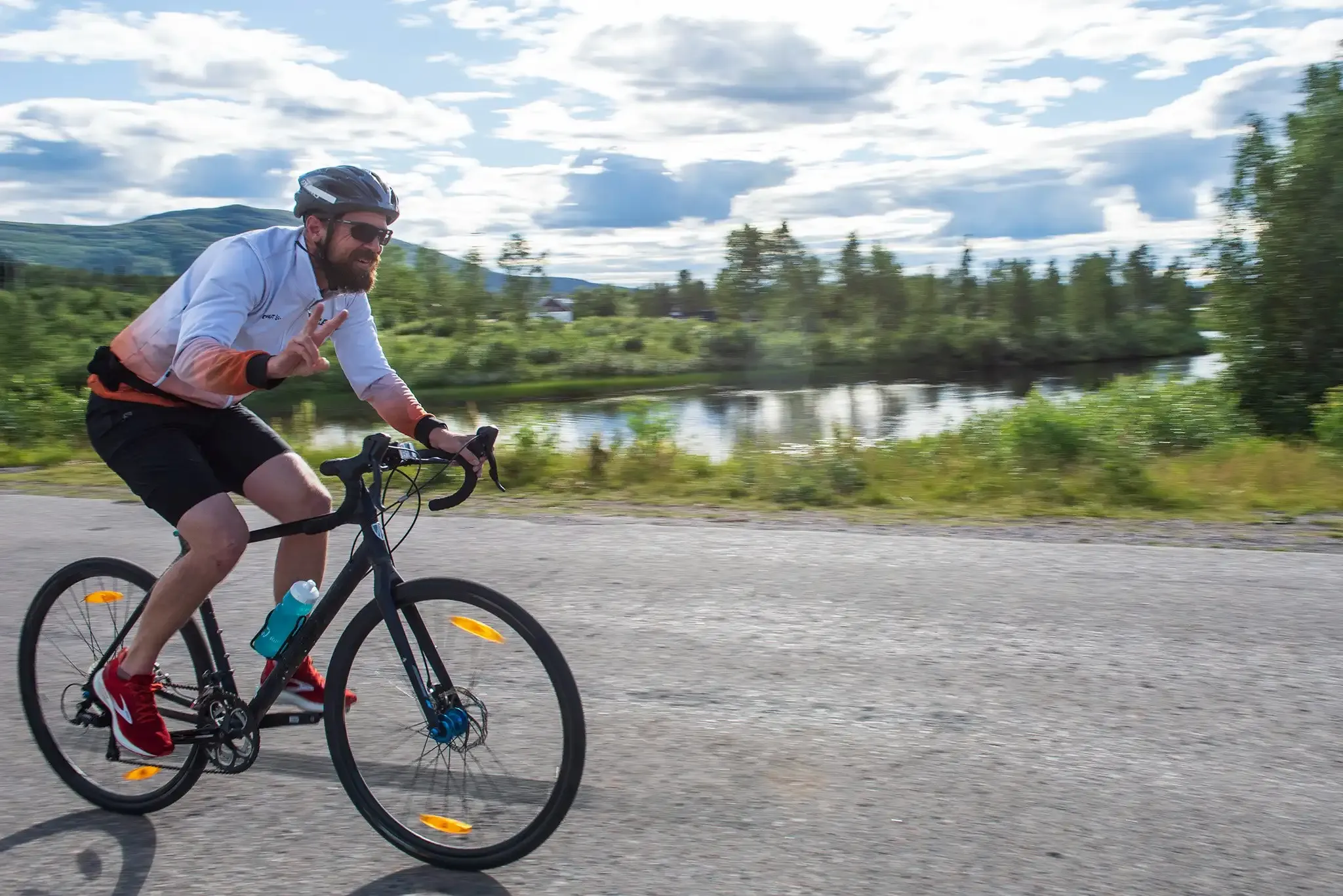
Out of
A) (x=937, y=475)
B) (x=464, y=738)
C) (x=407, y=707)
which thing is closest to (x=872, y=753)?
(x=464, y=738)

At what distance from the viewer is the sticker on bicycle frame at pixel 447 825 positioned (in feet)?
9.74

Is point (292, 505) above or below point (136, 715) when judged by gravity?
above

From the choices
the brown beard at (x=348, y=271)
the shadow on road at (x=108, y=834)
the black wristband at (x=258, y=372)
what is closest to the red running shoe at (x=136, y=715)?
the shadow on road at (x=108, y=834)

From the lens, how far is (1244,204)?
24.1 meters

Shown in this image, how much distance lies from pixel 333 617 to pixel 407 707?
0.33 meters

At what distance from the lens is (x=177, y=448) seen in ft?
10.5

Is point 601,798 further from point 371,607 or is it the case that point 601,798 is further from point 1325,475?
point 1325,475

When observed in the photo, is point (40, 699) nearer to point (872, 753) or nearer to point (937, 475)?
point (872, 753)

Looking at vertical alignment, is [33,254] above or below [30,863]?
above

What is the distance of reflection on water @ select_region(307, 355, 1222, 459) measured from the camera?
20422mm

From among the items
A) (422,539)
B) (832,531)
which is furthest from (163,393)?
(832,531)

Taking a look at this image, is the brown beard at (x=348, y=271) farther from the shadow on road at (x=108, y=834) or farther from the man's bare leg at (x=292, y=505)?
the shadow on road at (x=108, y=834)

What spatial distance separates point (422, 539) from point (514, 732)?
17.4 feet

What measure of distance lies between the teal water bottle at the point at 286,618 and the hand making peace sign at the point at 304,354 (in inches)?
24.3
